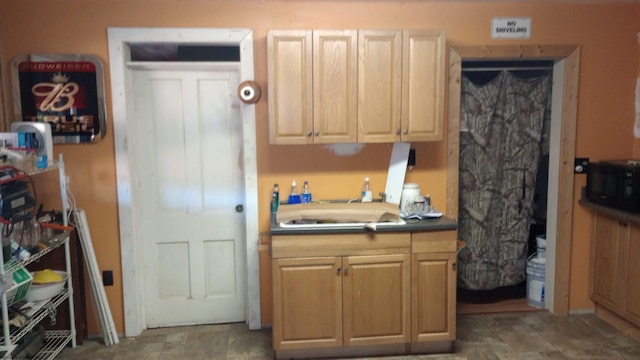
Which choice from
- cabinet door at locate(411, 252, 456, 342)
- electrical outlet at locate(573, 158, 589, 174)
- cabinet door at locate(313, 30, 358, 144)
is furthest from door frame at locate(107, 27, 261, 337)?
electrical outlet at locate(573, 158, 589, 174)

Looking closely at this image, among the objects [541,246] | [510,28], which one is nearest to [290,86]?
[510,28]

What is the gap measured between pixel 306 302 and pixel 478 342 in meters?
1.27

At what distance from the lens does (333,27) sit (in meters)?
3.12

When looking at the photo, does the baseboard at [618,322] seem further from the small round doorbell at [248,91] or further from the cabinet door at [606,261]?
the small round doorbell at [248,91]

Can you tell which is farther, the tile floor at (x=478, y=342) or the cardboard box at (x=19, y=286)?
the tile floor at (x=478, y=342)

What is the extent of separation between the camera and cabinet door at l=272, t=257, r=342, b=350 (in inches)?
108

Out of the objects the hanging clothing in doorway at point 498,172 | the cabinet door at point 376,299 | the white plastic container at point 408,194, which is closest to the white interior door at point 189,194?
the cabinet door at point 376,299

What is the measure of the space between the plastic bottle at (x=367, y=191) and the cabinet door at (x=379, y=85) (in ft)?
1.38

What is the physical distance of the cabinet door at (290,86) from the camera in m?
2.82

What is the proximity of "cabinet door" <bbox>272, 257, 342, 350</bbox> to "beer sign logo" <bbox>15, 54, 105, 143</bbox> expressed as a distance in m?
1.61

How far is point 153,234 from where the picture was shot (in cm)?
333

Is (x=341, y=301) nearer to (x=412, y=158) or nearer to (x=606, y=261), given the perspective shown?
(x=412, y=158)

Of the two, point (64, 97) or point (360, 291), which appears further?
point (64, 97)

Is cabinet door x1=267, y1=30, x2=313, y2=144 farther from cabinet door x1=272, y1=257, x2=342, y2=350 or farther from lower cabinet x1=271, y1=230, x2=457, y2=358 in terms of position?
cabinet door x1=272, y1=257, x2=342, y2=350
